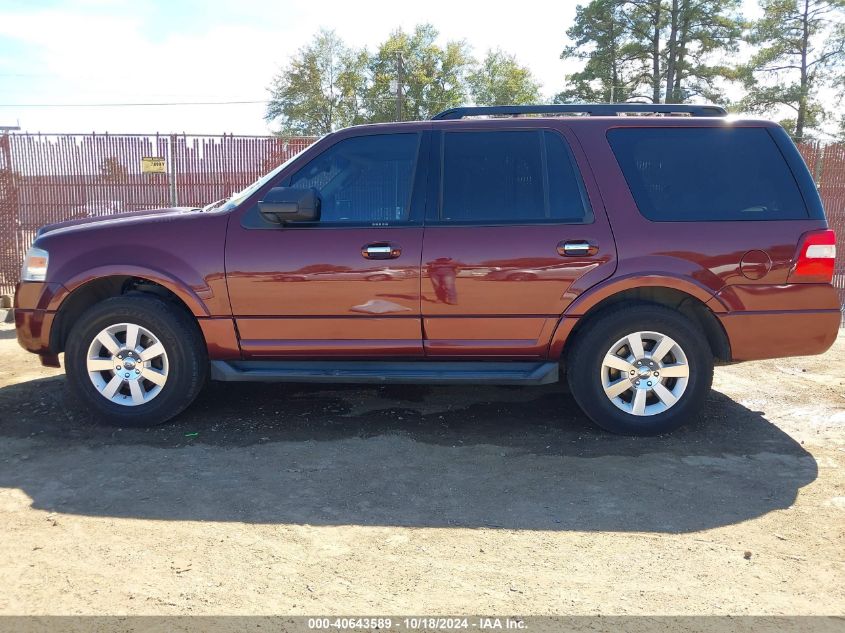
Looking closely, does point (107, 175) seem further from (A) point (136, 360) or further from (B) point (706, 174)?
(B) point (706, 174)

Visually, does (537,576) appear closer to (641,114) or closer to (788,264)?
(788,264)

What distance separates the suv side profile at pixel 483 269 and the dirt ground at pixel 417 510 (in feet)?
1.33

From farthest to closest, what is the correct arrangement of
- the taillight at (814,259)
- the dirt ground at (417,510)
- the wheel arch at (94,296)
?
the wheel arch at (94,296) → the taillight at (814,259) → the dirt ground at (417,510)

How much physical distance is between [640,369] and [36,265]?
157 inches

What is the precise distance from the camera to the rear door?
4.02m

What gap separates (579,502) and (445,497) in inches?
26.8

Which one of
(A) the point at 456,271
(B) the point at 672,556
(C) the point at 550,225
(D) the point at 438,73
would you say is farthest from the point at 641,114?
(D) the point at 438,73

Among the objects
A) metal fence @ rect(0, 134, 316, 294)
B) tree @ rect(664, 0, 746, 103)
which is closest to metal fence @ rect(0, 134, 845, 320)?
metal fence @ rect(0, 134, 316, 294)

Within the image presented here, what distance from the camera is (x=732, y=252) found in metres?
3.98

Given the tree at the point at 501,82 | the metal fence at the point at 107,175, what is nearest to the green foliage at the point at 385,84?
the tree at the point at 501,82

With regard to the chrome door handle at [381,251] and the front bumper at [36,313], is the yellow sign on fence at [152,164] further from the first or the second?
the chrome door handle at [381,251]

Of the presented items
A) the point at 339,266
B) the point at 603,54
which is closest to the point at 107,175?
the point at 339,266

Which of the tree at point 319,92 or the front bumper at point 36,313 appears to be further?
the tree at point 319,92

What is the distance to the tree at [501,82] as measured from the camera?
183ft
